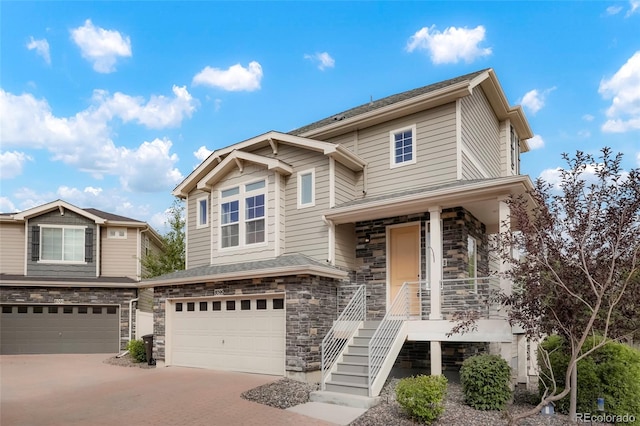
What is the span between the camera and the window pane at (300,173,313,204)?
13254 mm

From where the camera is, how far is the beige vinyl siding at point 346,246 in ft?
41.4

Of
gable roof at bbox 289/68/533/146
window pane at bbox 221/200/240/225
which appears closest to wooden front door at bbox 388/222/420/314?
gable roof at bbox 289/68/533/146

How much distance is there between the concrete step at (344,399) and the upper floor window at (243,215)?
5.41 m

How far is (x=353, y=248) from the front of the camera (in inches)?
519

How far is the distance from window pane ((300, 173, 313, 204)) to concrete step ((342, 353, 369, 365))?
4646 mm

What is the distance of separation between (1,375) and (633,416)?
1508cm

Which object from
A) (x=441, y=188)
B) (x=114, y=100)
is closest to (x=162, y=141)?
(x=114, y=100)

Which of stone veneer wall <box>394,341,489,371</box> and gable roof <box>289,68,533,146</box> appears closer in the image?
stone veneer wall <box>394,341,489,371</box>

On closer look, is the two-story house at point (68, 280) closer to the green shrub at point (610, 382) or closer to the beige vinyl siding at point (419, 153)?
the beige vinyl siding at point (419, 153)

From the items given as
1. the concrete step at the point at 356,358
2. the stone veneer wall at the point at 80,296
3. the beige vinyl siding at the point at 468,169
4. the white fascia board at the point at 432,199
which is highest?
the beige vinyl siding at the point at 468,169

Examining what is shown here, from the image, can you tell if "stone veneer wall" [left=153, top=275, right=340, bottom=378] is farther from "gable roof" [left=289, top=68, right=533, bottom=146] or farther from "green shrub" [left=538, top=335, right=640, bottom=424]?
"green shrub" [left=538, top=335, right=640, bottom=424]

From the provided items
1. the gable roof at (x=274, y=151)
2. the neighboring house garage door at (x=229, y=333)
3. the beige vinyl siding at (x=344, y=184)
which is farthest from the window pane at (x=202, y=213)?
the beige vinyl siding at (x=344, y=184)

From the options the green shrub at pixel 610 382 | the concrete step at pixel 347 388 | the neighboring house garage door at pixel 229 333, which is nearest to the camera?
the green shrub at pixel 610 382

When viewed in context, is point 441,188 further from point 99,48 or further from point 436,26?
→ point 99,48
